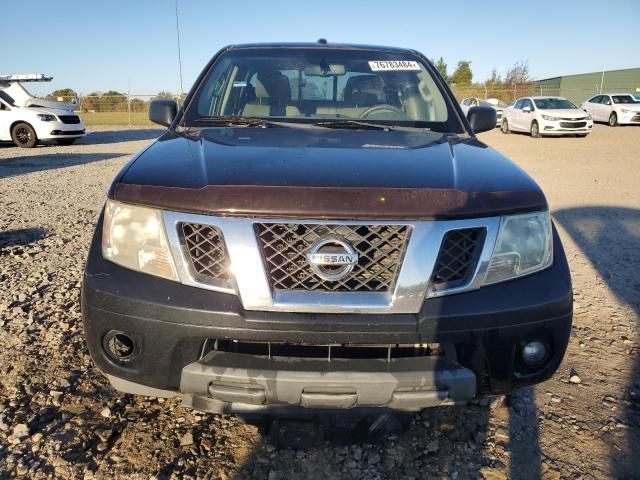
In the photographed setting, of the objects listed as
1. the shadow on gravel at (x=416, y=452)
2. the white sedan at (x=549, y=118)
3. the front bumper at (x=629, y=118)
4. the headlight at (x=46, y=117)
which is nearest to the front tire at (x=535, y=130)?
the white sedan at (x=549, y=118)

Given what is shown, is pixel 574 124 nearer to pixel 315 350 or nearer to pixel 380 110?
pixel 380 110

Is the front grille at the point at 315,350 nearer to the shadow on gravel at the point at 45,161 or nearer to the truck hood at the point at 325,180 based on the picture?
the truck hood at the point at 325,180

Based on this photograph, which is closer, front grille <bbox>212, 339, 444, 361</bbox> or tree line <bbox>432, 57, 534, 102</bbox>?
front grille <bbox>212, 339, 444, 361</bbox>

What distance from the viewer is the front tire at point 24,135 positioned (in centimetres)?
1412

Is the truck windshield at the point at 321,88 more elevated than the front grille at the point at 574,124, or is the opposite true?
the truck windshield at the point at 321,88

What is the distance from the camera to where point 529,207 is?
6.16ft

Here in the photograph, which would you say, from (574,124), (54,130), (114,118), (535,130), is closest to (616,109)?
(574,124)

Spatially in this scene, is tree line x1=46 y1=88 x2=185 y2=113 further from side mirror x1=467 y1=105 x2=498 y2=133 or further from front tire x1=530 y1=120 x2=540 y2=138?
side mirror x1=467 y1=105 x2=498 y2=133

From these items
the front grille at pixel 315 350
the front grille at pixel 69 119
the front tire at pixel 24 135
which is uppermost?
the front grille at pixel 69 119

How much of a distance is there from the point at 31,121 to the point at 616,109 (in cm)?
2282

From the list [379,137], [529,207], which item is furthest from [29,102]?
[529,207]

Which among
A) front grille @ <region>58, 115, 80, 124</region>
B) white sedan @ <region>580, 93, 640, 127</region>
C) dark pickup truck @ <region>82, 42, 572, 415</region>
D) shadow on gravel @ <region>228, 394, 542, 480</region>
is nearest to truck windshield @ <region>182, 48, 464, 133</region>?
dark pickup truck @ <region>82, 42, 572, 415</region>

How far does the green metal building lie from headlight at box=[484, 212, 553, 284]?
41236mm

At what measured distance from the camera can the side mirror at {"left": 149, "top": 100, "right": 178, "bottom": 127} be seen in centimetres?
320
